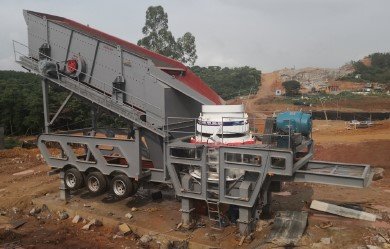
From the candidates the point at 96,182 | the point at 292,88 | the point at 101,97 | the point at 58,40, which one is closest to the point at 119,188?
the point at 96,182

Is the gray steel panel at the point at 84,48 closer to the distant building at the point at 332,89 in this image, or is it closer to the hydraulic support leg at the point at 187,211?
the hydraulic support leg at the point at 187,211

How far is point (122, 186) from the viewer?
995cm

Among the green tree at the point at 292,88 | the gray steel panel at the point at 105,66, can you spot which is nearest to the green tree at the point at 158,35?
the green tree at the point at 292,88

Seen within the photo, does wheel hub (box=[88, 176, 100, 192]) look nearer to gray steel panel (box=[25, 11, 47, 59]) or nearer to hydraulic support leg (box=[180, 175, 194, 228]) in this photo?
hydraulic support leg (box=[180, 175, 194, 228])

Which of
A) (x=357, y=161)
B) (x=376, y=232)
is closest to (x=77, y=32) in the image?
(x=376, y=232)

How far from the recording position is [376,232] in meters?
8.33

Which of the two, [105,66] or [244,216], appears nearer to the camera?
[244,216]

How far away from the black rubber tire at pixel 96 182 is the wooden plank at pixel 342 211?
550 centimetres

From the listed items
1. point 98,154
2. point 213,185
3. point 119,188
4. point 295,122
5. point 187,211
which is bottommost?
point 187,211

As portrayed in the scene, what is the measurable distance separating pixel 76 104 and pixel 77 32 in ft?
62.7

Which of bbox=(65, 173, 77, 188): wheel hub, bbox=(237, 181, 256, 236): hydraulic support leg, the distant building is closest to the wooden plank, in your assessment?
bbox=(237, 181, 256, 236): hydraulic support leg

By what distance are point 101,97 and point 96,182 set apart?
7.55 feet

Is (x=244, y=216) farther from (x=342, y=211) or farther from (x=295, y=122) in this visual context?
(x=342, y=211)

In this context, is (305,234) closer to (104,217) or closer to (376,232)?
(376,232)
